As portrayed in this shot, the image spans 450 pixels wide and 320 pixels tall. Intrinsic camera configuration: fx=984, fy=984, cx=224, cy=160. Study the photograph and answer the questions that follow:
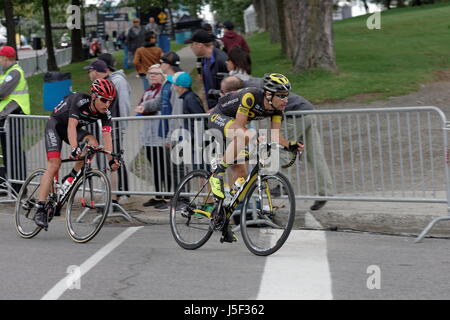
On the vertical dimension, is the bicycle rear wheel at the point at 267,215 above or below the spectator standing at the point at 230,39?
below

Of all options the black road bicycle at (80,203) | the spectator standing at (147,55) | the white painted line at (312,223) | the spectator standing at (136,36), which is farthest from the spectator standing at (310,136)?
the spectator standing at (136,36)

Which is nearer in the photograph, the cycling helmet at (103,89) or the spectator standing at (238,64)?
the cycling helmet at (103,89)

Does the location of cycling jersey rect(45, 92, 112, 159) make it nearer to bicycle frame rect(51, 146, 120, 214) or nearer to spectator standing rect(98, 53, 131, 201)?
bicycle frame rect(51, 146, 120, 214)

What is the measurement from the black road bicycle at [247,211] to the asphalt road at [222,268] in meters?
0.14

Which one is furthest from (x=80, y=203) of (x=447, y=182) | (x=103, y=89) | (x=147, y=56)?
(x=147, y=56)

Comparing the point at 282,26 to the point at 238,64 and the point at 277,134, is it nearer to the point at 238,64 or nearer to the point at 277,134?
the point at 238,64

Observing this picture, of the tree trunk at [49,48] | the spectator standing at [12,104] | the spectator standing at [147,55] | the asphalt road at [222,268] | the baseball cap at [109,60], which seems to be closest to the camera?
the asphalt road at [222,268]

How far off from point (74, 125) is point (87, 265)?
1.98 metres

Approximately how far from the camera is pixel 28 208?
10773 mm

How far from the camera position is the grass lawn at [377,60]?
905 inches

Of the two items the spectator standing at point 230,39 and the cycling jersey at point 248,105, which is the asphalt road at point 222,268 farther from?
the spectator standing at point 230,39

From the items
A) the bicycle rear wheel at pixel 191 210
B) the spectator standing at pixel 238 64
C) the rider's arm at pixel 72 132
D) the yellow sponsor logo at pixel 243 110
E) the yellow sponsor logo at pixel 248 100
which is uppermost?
the spectator standing at pixel 238 64

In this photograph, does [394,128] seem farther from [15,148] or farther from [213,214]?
[15,148]

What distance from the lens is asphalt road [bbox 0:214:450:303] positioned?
7434mm
